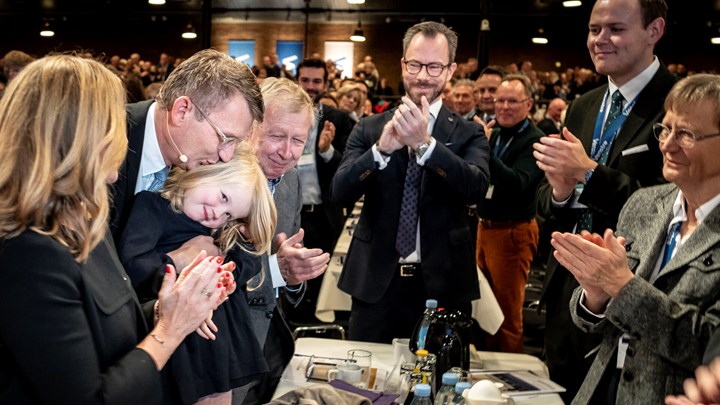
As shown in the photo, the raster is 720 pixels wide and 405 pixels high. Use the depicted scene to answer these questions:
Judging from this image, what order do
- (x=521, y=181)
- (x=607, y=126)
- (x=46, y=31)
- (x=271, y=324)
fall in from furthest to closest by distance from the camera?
(x=46, y=31)
(x=521, y=181)
(x=607, y=126)
(x=271, y=324)

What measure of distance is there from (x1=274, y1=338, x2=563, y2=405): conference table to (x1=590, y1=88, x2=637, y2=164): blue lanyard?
2.70 feet

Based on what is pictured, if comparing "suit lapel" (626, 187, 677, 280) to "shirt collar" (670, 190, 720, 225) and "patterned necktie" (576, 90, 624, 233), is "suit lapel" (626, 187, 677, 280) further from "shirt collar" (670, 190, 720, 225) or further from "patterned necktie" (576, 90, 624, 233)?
"patterned necktie" (576, 90, 624, 233)

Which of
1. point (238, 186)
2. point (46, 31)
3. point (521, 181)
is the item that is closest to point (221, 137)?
point (238, 186)

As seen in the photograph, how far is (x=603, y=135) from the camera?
2.88 metres

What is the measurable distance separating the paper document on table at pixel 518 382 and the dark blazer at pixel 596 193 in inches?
→ 9.8

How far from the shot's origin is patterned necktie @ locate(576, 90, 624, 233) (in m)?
2.84

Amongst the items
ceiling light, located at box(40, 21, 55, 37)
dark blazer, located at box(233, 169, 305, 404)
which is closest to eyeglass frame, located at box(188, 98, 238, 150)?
dark blazer, located at box(233, 169, 305, 404)

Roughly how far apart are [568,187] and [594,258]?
68cm

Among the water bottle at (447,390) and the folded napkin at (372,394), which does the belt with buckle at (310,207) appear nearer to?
A: the folded napkin at (372,394)

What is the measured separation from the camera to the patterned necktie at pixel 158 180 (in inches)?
83.5

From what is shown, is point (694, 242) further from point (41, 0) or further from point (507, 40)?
point (41, 0)

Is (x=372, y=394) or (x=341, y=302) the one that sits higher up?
(x=372, y=394)

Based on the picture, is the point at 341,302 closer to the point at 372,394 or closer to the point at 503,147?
the point at 503,147

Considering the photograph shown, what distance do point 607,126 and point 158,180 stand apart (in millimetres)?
1695
